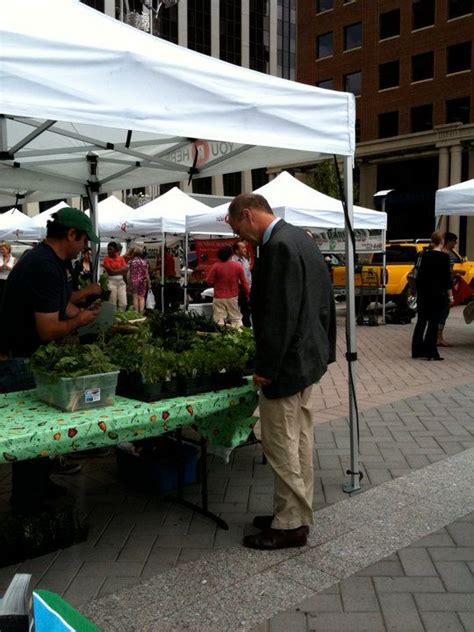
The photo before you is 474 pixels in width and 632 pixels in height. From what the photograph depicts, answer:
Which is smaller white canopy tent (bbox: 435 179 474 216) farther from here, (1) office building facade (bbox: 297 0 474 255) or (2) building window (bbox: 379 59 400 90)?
(2) building window (bbox: 379 59 400 90)

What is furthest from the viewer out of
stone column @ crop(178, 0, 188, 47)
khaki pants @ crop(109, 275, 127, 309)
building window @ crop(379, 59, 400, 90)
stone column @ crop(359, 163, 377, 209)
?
stone column @ crop(178, 0, 188, 47)

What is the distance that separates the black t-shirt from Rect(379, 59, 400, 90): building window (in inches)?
1623

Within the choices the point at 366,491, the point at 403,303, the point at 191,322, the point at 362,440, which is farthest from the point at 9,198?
the point at 403,303

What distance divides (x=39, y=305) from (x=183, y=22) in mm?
55790

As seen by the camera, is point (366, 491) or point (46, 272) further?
point (366, 491)

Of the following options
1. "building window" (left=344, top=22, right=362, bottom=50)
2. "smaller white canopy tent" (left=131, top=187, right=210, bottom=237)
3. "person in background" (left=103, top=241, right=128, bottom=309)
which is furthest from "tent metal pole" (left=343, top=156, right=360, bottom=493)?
"building window" (left=344, top=22, right=362, bottom=50)

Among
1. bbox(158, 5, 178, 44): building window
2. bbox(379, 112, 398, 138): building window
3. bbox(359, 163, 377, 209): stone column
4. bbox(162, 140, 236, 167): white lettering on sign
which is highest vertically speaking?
bbox(158, 5, 178, 44): building window

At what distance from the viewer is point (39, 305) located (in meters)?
3.52

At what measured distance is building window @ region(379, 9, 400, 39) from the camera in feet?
132

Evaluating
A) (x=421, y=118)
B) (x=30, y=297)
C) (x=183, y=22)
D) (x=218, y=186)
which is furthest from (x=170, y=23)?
(x=30, y=297)

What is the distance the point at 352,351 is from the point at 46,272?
7.15 ft

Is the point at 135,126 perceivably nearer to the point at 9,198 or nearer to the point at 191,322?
the point at 191,322

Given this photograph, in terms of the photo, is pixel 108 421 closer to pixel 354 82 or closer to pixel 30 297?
pixel 30 297

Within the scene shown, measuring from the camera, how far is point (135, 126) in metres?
3.25
